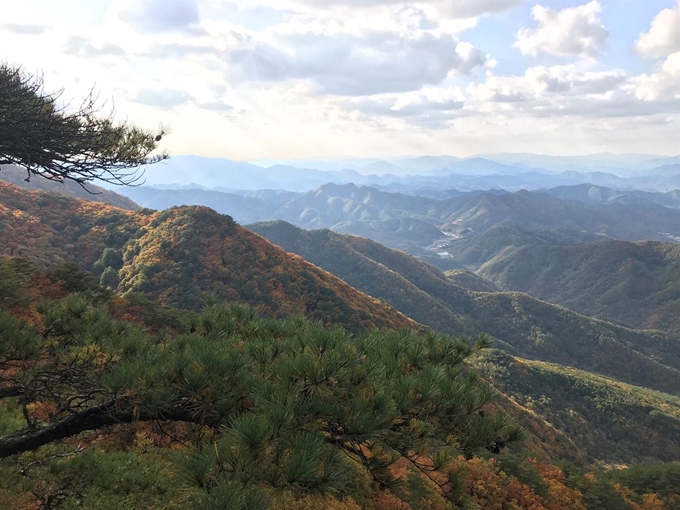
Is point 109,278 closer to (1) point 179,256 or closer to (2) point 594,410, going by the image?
(1) point 179,256

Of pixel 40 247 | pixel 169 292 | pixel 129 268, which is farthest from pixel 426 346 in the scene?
pixel 40 247

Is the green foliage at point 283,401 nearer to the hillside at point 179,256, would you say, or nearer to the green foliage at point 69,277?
the green foliage at point 69,277

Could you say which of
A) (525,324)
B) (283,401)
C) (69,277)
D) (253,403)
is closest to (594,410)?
(525,324)

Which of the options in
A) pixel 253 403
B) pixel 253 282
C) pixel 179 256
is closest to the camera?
pixel 253 403

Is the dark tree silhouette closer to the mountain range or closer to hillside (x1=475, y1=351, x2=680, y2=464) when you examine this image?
the mountain range

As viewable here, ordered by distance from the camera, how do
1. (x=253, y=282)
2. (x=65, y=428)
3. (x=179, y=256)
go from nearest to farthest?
(x=65, y=428) → (x=253, y=282) → (x=179, y=256)

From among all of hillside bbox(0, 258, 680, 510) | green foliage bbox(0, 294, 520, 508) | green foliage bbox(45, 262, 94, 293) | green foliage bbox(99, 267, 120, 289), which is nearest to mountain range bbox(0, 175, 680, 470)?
green foliage bbox(99, 267, 120, 289)

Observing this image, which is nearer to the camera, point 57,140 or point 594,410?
point 57,140
